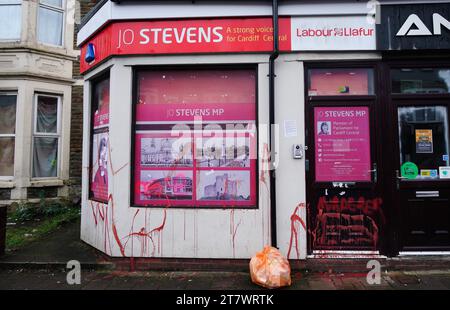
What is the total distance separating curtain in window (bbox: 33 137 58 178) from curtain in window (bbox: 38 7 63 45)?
281 cm

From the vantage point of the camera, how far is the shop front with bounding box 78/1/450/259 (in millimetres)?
5086

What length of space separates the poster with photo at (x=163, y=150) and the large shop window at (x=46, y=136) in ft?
17.6

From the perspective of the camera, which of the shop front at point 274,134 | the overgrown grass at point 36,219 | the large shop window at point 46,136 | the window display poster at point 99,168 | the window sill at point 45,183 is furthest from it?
the large shop window at point 46,136

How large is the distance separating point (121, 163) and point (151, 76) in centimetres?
149

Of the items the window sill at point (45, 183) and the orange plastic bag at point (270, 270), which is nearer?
the orange plastic bag at point (270, 270)

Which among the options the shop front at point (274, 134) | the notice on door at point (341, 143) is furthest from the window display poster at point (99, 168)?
the notice on door at point (341, 143)

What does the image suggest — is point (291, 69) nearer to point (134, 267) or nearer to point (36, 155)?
point (134, 267)

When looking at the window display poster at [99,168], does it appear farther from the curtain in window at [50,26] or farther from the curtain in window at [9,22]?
the curtain in window at [9,22]

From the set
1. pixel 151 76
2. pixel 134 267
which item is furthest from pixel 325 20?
pixel 134 267

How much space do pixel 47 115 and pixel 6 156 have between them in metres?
1.51

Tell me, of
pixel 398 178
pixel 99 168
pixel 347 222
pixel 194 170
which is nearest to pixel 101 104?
pixel 99 168

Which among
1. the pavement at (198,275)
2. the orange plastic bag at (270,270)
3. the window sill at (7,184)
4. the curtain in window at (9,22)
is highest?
the curtain in window at (9,22)

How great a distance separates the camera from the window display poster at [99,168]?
574cm

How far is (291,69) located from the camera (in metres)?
5.21
